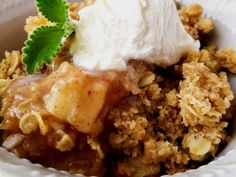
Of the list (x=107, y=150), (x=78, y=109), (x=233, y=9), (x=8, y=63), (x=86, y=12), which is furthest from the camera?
(x=233, y=9)

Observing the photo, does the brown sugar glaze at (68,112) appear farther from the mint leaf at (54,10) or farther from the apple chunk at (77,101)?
the mint leaf at (54,10)

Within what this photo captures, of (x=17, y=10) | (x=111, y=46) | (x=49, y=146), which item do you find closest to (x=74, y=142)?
(x=49, y=146)

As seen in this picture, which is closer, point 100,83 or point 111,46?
point 100,83

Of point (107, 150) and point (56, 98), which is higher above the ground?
point (56, 98)

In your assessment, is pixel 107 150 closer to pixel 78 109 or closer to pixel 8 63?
pixel 78 109

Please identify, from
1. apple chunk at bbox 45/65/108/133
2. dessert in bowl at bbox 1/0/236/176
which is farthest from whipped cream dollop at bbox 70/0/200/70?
apple chunk at bbox 45/65/108/133

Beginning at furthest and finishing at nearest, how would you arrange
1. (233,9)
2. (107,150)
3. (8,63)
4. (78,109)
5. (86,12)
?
1. (233,9)
2. (8,63)
3. (86,12)
4. (107,150)
5. (78,109)

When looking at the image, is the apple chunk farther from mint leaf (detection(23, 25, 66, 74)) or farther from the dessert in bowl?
mint leaf (detection(23, 25, 66, 74))

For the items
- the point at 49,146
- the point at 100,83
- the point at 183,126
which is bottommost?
the point at 183,126

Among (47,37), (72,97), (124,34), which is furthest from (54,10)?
(72,97)
